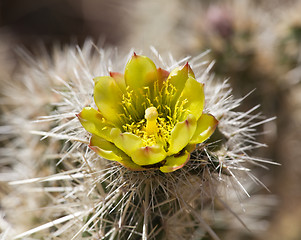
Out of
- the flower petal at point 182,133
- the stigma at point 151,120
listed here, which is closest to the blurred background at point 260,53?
the stigma at point 151,120

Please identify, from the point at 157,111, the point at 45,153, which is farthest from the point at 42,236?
the point at 157,111

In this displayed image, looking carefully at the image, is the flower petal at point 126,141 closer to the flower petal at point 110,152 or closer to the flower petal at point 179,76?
the flower petal at point 110,152

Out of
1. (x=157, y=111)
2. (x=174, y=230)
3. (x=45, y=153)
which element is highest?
(x=45, y=153)

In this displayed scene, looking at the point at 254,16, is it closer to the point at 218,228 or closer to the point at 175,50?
the point at 175,50

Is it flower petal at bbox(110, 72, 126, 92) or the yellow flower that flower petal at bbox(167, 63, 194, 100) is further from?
flower petal at bbox(110, 72, 126, 92)

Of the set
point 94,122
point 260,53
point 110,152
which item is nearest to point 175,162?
point 110,152

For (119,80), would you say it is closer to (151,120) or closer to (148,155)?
(151,120)
